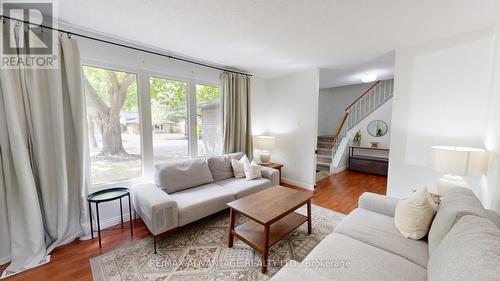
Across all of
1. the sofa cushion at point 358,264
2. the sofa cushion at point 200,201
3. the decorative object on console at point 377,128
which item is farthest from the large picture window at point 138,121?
the decorative object on console at point 377,128

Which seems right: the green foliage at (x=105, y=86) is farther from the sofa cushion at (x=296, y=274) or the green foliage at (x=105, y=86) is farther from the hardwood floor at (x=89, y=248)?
the sofa cushion at (x=296, y=274)

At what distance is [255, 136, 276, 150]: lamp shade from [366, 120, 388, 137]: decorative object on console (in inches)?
127

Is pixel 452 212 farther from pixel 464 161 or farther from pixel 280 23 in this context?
pixel 280 23

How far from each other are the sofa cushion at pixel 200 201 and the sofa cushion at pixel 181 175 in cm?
9

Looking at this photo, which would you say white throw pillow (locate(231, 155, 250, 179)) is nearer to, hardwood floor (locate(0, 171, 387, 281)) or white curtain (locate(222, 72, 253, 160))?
white curtain (locate(222, 72, 253, 160))

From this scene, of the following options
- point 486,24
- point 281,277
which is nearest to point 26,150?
point 281,277

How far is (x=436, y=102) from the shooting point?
92.5 inches

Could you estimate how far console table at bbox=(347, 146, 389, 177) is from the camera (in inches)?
184

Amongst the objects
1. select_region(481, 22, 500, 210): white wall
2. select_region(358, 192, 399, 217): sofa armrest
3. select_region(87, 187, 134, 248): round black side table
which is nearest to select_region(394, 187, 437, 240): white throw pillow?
select_region(358, 192, 399, 217): sofa armrest

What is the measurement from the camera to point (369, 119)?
17.5 feet

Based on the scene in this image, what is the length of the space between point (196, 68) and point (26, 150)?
2.25 meters

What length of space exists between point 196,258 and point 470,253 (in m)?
1.91

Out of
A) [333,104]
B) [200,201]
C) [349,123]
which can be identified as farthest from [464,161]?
[333,104]

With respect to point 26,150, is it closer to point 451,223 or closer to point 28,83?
point 28,83
